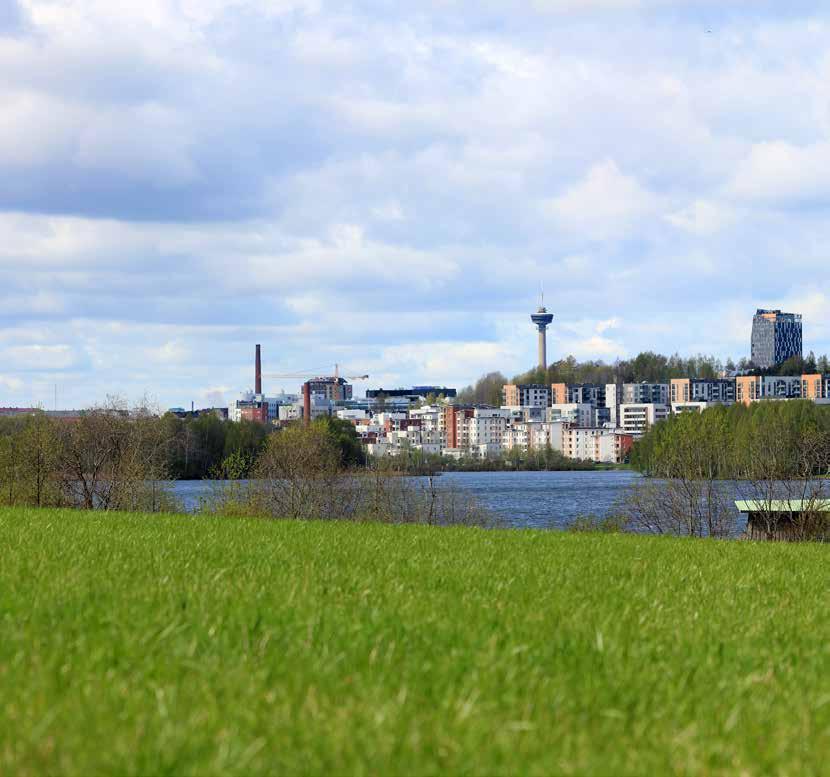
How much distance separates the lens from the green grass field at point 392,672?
157 inches

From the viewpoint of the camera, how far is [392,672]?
204 inches

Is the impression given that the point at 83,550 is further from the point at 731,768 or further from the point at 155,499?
the point at 155,499

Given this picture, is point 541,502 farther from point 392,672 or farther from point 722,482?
point 392,672

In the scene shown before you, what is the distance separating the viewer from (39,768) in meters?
3.67

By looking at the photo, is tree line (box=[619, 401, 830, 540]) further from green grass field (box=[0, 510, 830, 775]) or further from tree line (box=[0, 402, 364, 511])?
green grass field (box=[0, 510, 830, 775])

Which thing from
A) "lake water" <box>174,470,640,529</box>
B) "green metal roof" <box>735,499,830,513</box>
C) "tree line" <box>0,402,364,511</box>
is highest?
"tree line" <box>0,402,364,511</box>

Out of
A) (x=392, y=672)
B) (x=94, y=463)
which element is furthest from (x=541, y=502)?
(x=392, y=672)

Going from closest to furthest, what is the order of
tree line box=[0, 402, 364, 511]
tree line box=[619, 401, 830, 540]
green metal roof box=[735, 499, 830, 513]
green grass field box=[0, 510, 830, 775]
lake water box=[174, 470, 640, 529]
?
1. green grass field box=[0, 510, 830, 775]
2. tree line box=[0, 402, 364, 511]
3. green metal roof box=[735, 499, 830, 513]
4. tree line box=[619, 401, 830, 540]
5. lake water box=[174, 470, 640, 529]

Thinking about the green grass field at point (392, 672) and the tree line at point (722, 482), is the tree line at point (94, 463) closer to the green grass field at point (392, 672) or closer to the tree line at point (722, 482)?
the tree line at point (722, 482)

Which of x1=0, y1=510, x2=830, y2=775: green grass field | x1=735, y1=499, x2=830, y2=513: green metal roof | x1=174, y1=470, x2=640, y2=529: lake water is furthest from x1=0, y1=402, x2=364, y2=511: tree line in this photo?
x1=0, y1=510, x2=830, y2=775: green grass field

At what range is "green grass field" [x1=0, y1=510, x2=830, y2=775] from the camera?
3.98 m

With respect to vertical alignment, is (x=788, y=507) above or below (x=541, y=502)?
above

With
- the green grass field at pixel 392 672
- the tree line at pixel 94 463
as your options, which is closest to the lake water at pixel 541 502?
the tree line at pixel 94 463

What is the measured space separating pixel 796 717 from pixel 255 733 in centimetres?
250
